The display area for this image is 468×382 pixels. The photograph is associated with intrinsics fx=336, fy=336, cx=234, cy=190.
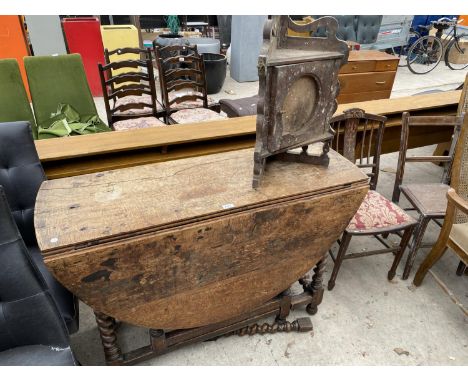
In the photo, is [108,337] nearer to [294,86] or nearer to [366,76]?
[294,86]

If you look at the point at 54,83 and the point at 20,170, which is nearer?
the point at 20,170

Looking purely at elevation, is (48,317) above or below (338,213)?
below

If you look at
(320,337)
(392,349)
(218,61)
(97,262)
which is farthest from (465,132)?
(218,61)

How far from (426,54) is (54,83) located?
7.04 meters

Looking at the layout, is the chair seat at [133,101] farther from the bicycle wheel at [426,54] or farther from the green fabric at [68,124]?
the bicycle wheel at [426,54]

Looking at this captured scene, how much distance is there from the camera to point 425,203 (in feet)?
6.64

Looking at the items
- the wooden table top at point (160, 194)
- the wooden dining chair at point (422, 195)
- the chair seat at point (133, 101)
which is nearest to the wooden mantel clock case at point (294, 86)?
the wooden table top at point (160, 194)

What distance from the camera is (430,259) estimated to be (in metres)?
1.96

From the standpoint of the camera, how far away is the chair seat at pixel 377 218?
1.86 metres

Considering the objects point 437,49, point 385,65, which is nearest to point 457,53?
point 437,49

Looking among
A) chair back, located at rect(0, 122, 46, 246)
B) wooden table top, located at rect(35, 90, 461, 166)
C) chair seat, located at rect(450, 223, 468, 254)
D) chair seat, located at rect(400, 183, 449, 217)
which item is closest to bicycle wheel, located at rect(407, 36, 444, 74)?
wooden table top, located at rect(35, 90, 461, 166)

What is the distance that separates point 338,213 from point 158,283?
0.83m

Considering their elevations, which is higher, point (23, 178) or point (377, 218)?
point (23, 178)

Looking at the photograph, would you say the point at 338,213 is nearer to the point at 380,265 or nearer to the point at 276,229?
the point at 276,229
